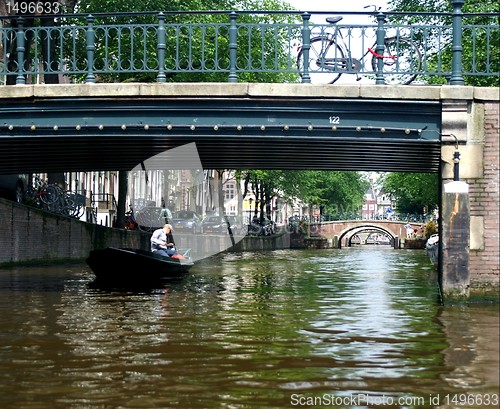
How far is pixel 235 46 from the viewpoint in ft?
52.0

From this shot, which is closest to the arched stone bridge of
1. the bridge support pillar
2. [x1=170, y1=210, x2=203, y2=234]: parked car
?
[x1=170, y1=210, x2=203, y2=234]: parked car

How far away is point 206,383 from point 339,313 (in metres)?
7.01

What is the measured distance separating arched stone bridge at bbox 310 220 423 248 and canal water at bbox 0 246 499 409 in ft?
221

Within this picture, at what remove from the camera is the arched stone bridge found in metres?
87.6

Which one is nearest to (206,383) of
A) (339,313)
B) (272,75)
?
(339,313)

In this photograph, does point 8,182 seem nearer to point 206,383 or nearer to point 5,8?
point 5,8

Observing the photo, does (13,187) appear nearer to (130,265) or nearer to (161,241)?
(161,241)

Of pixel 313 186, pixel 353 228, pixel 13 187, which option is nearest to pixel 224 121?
pixel 13 187

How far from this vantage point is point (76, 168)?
25359 mm

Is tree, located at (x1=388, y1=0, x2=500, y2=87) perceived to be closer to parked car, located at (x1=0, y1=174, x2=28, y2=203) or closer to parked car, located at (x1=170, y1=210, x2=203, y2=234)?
parked car, located at (x1=0, y1=174, x2=28, y2=203)

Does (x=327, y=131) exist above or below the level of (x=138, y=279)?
above

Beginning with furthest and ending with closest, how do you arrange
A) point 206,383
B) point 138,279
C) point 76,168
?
point 76,168 < point 138,279 < point 206,383

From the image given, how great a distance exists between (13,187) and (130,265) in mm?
10244

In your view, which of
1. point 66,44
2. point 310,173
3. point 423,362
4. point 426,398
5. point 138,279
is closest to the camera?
point 426,398
